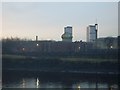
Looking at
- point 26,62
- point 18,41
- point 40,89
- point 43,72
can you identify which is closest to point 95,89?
point 40,89

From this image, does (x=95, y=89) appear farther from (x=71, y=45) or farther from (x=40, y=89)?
(x=71, y=45)

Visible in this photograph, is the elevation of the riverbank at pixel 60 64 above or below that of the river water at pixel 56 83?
above

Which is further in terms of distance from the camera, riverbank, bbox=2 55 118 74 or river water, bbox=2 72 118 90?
riverbank, bbox=2 55 118 74

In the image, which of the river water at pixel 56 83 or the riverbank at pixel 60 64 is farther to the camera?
the riverbank at pixel 60 64

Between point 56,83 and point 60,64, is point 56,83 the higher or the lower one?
the lower one

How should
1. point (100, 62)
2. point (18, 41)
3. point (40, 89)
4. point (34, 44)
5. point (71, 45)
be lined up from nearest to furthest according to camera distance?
point (40, 89), point (100, 62), point (18, 41), point (34, 44), point (71, 45)

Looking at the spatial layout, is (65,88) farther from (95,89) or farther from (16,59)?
(16,59)

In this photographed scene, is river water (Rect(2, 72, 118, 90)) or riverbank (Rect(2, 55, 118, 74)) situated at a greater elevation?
riverbank (Rect(2, 55, 118, 74))

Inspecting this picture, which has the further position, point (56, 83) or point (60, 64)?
point (60, 64)

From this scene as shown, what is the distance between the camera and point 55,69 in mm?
20891

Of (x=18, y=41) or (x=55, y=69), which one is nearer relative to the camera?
(x=55, y=69)

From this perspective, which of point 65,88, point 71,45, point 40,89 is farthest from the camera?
point 71,45

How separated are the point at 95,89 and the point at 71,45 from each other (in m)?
20.4

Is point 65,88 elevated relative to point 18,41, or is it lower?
lower
